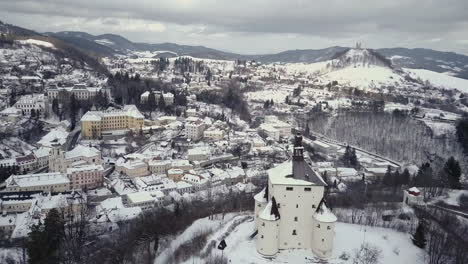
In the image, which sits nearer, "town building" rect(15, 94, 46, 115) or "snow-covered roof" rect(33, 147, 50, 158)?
"snow-covered roof" rect(33, 147, 50, 158)

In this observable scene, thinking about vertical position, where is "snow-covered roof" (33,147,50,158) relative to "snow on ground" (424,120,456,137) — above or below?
below

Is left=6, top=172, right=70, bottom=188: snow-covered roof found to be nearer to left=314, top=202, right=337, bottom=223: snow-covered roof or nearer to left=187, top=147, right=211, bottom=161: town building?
left=187, top=147, right=211, bottom=161: town building

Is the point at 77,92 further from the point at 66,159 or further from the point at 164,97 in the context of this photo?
the point at 66,159

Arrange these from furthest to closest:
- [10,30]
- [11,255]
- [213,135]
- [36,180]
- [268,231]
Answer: [10,30]
[213,135]
[36,180]
[11,255]
[268,231]

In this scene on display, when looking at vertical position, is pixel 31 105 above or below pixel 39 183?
above

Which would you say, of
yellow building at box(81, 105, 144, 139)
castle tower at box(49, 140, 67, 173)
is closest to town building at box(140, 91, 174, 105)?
yellow building at box(81, 105, 144, 139)

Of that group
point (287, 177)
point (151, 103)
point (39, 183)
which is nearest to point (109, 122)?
point (151, 103)

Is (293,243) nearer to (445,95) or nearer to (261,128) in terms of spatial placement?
(261,128)

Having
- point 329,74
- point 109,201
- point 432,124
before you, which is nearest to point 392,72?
point 329,74
